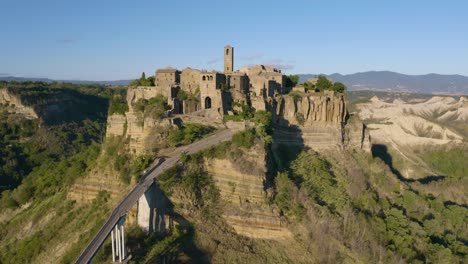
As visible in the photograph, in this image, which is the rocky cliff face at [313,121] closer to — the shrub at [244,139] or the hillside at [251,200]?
the hillside at [251,200]

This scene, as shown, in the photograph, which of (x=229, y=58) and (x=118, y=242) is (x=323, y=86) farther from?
(x=118, y=242)

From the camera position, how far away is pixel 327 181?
43938mm

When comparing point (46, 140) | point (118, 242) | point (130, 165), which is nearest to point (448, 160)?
point (130, 165)

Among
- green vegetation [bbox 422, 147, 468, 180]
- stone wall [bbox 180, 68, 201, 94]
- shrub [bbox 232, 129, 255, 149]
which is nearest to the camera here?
shrub [bbox 232, 129, 255, 149]

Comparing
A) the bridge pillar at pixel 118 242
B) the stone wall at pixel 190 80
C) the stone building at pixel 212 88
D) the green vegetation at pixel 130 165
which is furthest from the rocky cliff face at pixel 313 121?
the bridge pillar at pixel 118 242

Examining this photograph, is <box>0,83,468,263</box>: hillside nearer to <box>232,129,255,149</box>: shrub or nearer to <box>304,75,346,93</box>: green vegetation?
<box>232,129,255,149</box>: shrub

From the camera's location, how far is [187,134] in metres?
37.1

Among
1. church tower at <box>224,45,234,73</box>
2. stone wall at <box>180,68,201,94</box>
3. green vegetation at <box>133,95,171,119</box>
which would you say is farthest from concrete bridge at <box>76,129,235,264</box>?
church tower at <box>224,45,234,73</box>

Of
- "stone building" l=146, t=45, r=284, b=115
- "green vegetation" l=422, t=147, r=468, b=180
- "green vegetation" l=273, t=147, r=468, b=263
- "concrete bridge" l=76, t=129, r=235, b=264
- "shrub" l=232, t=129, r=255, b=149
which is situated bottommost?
"green vegetation" l=422, t=147, r=468, b=180

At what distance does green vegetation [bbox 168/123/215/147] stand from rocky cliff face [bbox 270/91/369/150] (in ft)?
36.7

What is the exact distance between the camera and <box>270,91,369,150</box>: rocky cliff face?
48781 millimetres

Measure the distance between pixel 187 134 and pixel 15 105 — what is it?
249ft

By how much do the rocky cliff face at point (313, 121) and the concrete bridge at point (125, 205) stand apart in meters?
12.4

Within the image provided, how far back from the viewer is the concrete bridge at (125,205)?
24828 mm
